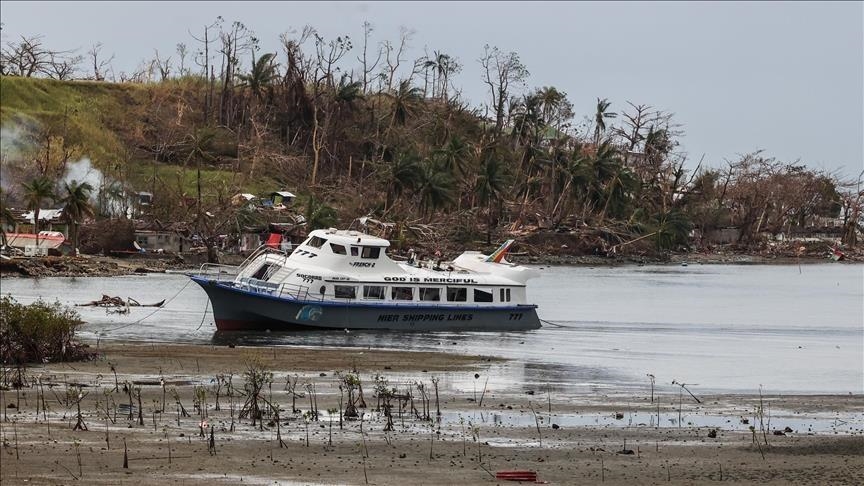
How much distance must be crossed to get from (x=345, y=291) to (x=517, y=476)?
2978 cm

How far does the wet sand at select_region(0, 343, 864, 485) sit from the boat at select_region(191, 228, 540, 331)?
16.0m

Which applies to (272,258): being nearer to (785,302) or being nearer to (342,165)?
(785,302)

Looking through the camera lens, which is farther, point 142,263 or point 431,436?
point 142,263

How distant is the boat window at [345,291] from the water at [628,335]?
1.69 meters

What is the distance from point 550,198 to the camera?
140 m

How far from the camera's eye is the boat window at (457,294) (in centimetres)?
5059

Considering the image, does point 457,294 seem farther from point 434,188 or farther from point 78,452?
point 434,188

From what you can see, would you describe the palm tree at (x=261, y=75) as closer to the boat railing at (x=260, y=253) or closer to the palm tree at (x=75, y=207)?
the palm tree at (x=75, y=207)

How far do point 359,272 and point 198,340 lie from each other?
7.96 meters

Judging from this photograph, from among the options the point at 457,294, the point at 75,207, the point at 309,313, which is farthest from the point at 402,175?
the point at 309,313

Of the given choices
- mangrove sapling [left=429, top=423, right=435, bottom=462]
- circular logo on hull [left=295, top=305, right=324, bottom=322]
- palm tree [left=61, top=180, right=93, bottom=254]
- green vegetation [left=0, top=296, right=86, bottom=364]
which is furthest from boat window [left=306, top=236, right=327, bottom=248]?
palm tree [left=61, top=180, right=93, bottom=254]

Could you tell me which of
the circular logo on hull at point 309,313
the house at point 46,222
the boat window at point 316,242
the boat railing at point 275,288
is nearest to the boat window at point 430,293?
the boat window at point 316,242

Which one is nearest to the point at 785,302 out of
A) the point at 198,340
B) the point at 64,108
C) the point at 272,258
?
the point at 272,258

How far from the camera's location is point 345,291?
48.2m
